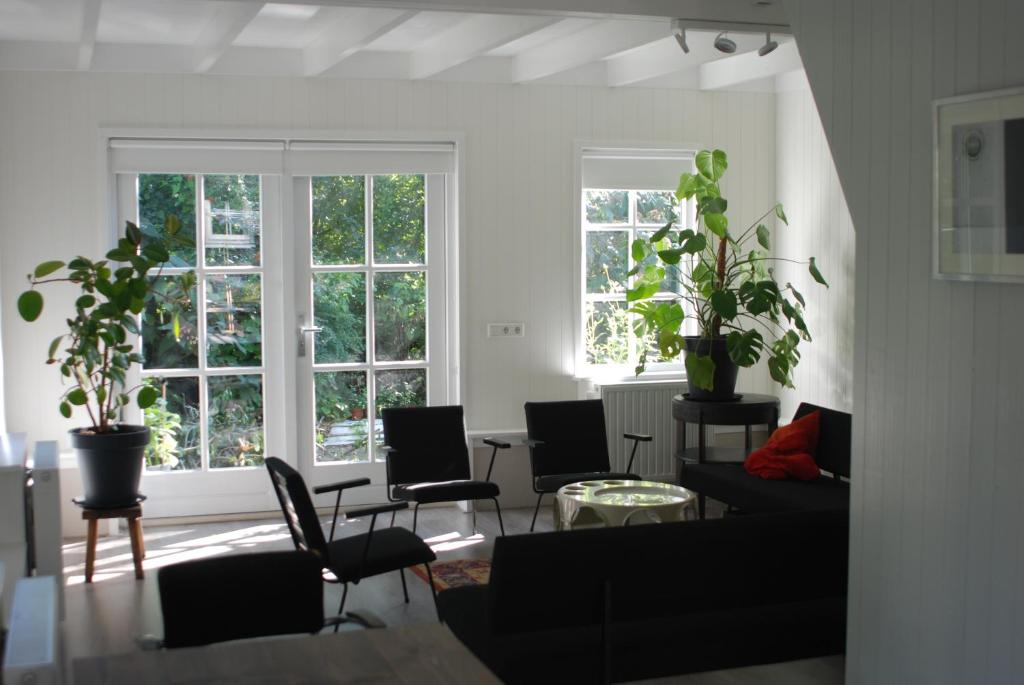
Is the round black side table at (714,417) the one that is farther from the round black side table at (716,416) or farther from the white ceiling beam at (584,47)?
the white ceiling beam at (584,47)

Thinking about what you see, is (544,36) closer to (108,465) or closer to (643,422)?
(643,422)

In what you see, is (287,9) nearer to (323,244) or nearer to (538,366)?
(323,244)

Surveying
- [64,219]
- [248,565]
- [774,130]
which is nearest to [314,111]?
[64,219]

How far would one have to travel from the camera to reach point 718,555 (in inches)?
145

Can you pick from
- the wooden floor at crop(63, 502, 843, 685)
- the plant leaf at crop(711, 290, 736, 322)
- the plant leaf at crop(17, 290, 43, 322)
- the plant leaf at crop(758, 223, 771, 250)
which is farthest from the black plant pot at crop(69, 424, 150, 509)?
the plant leaf at crop(758, 223, 771, 250)

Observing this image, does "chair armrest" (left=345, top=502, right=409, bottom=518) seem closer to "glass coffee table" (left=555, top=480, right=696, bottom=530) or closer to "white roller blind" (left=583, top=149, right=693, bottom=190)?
"glass coffee table" (left=555, top=480, right=696, bottom=530)

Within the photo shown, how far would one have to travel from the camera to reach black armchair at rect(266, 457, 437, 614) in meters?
4.44

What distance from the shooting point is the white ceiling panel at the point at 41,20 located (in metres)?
5.51

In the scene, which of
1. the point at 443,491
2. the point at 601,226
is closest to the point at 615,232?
the point at 601,226

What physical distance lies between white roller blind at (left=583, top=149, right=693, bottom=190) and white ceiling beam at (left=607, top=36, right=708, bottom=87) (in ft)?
1.64

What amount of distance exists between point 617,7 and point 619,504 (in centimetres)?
233

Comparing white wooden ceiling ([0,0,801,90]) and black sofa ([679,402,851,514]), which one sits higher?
white wooden ceiling ([0,0,801,90])

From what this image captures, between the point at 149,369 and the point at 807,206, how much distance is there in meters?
4.55

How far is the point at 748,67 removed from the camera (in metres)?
7.29
